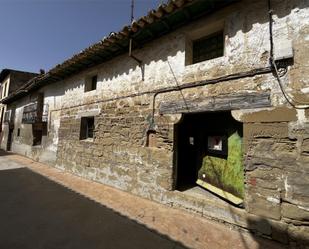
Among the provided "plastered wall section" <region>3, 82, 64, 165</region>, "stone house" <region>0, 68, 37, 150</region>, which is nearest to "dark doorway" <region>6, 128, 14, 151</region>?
"stone house" <region>0, 68, 37, 150</region>

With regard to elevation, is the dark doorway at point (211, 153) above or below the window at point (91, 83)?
below

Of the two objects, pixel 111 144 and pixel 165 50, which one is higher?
pixel 165 50

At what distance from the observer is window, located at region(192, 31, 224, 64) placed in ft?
13.6

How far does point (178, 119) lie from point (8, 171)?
7.62m

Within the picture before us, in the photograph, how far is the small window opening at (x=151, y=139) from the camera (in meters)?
4.76

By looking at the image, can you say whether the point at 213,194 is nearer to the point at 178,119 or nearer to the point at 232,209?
the point at 232,209

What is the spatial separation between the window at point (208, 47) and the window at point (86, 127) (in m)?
4.48

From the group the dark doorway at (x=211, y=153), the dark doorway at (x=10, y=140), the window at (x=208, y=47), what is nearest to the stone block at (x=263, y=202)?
the dark doorway at (x=211, y=153)

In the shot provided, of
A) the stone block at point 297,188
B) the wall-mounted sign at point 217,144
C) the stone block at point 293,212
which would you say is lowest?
the stone block at point 293,212

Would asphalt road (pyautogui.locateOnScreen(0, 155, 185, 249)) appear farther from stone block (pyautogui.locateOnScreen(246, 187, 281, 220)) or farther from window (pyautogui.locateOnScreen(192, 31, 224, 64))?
window (pyautogui.locateOnScreen(192, 31, 224, 64))

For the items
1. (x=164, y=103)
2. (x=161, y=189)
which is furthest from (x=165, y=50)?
(x=161, y=189)

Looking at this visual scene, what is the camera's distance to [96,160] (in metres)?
6.33

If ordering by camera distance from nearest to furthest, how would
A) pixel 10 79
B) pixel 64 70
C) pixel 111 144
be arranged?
pixel 111 144 < pixel 64 70 < pixel 10 79

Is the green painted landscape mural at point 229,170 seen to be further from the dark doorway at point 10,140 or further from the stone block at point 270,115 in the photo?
the dark doorway at point 10,140
